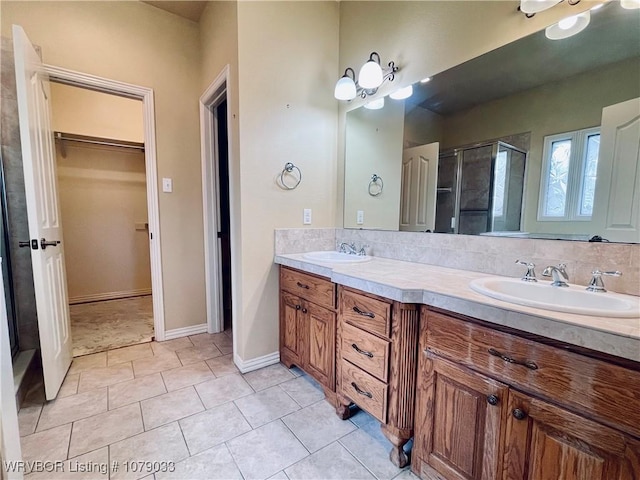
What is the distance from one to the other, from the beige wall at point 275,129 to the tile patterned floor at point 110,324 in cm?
122

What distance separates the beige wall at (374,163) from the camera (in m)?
1.95

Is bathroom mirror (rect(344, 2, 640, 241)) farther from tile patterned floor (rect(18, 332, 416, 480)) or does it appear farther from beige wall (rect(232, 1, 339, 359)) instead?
tile patterned floor (rect(18, 332, 416, 480))

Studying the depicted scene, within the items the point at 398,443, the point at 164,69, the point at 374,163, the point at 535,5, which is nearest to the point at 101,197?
the point at 164,69

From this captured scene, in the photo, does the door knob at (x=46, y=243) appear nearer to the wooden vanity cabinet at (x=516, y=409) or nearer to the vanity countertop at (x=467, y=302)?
the vanity countertop at (x=467, y=302)

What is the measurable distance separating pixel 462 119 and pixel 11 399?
2.33 m

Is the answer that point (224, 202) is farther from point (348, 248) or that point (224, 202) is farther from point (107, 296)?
point (107, 296)

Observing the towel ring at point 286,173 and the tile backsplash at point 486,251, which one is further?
the towel ring at point 286,173

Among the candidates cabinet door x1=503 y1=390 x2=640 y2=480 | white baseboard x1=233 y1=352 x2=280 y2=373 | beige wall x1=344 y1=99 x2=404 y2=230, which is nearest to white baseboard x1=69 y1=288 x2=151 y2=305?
white baseboard x1=233 y1=352 x2=280 y2=373

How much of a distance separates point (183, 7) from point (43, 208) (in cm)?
185

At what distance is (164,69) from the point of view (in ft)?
7.75

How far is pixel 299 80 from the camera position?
2045 mm

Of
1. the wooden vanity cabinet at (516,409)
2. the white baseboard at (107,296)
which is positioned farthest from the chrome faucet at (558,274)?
the white baseboard at (107,296)

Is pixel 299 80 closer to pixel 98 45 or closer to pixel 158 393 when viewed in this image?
pixel 98 45

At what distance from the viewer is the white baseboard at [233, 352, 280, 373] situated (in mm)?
1998
